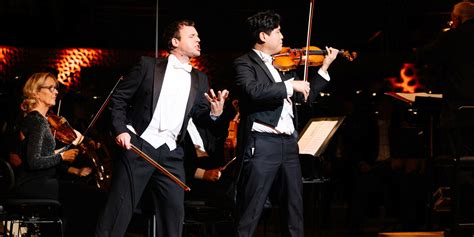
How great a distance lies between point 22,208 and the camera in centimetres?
495

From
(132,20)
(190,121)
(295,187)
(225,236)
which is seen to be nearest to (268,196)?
(295,187)

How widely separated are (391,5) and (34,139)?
19.3 feet

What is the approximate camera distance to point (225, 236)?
5.66 meters

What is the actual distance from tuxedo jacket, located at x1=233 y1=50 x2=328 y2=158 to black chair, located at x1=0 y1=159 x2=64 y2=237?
137 cm

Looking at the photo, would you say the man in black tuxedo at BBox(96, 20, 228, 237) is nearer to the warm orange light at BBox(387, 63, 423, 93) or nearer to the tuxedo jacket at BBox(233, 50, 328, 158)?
the tuxedo jacket at BBox(233, 50, 328, 158)

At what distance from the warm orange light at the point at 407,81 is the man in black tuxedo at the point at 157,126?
18.1 ft

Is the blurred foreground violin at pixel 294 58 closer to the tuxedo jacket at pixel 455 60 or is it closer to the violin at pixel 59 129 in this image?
the tuxedo jacket at pixel 455 60

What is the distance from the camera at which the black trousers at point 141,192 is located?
4.18m

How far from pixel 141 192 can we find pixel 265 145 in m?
0.73

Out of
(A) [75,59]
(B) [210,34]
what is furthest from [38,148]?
(B) [210,34]

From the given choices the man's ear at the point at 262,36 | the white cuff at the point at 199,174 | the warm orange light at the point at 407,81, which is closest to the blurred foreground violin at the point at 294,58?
A: the man's ear at the point at 262,36

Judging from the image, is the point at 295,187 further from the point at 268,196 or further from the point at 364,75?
the point at 364,75

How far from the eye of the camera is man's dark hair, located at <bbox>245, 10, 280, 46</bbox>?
445 cm

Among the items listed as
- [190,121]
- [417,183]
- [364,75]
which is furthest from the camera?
[364,75]
